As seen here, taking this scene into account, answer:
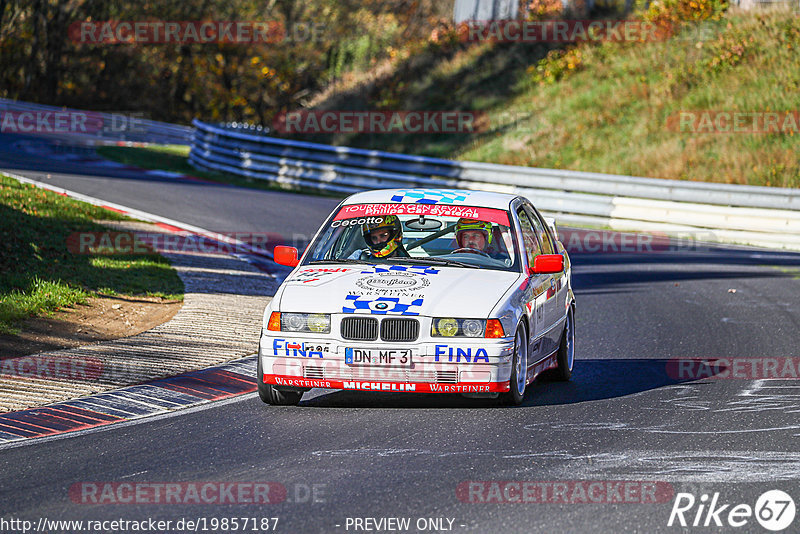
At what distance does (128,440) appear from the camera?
25.0 ft

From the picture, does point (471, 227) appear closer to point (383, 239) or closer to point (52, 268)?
point (383, 239)

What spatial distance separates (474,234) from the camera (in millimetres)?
9367

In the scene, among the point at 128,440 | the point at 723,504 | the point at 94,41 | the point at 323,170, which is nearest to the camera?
the point at 723,504

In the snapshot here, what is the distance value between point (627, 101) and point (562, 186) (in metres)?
8.15

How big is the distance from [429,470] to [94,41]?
45.9 m

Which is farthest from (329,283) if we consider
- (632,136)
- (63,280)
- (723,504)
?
(632,136)

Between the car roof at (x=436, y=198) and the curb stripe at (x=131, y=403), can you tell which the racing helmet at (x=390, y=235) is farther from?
the curb stripe at (x=131, y=403)

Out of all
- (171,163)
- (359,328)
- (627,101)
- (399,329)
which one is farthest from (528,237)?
(171,163)

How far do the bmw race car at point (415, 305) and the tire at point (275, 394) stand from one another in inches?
0.4

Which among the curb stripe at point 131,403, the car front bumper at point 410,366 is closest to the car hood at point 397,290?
the car front bumper at point 410,366

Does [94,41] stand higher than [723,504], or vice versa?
[94,41]

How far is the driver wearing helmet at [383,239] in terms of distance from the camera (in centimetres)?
922

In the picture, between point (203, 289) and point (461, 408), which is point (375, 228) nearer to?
point (461, 408)

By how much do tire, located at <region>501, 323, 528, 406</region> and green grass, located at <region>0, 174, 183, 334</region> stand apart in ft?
16.0
